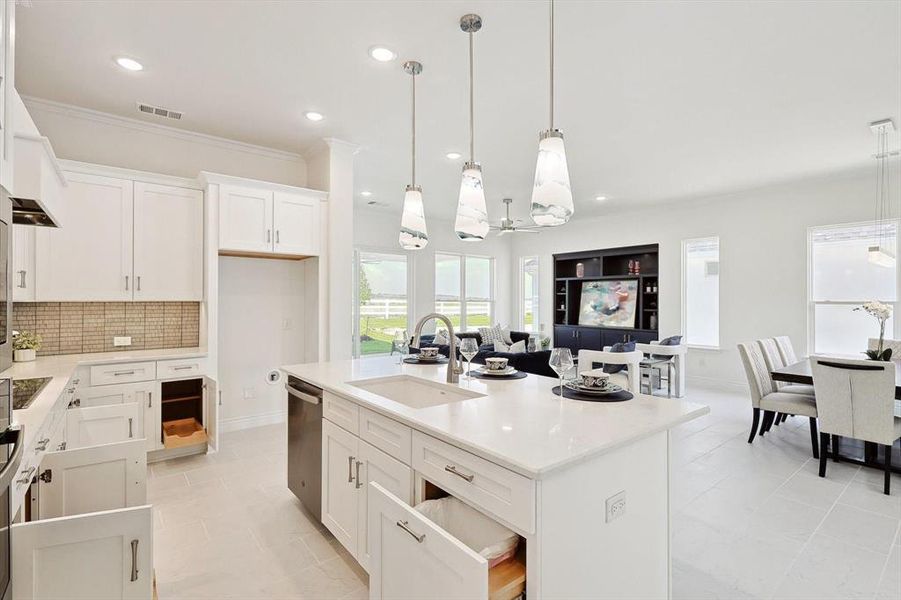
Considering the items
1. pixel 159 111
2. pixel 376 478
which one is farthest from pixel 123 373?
pixel 376 478

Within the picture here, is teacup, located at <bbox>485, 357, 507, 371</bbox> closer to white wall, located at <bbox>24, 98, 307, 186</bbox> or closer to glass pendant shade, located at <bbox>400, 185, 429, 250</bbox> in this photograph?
glass pendant shade, located at <bbox>400, 185, 429, 250</bbox>

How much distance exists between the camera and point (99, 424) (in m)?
2.56

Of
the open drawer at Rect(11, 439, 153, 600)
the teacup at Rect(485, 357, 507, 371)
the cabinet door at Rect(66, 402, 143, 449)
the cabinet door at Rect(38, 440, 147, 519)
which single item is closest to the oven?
the open drawer at Rect(11, 439, 153, 600)

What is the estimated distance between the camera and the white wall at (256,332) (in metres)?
4.47

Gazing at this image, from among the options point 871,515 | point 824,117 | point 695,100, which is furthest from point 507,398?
point 824,117

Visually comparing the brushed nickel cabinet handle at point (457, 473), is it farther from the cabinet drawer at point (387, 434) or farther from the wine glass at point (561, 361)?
the wine glass at point (561, 361)

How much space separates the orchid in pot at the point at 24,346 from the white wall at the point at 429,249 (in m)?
4.50

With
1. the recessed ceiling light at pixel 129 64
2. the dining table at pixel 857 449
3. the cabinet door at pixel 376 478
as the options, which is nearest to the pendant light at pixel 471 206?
the cabinet door at pixel 376 478

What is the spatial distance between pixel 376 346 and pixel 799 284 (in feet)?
20.5

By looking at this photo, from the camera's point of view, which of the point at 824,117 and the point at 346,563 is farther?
the point at 824,117

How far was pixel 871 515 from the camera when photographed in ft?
9.18

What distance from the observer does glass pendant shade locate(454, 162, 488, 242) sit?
2324 millimetres

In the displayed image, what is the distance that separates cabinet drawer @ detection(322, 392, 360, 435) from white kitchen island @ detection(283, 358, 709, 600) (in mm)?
12

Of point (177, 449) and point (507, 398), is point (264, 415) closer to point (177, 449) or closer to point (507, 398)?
point (177, 449)
